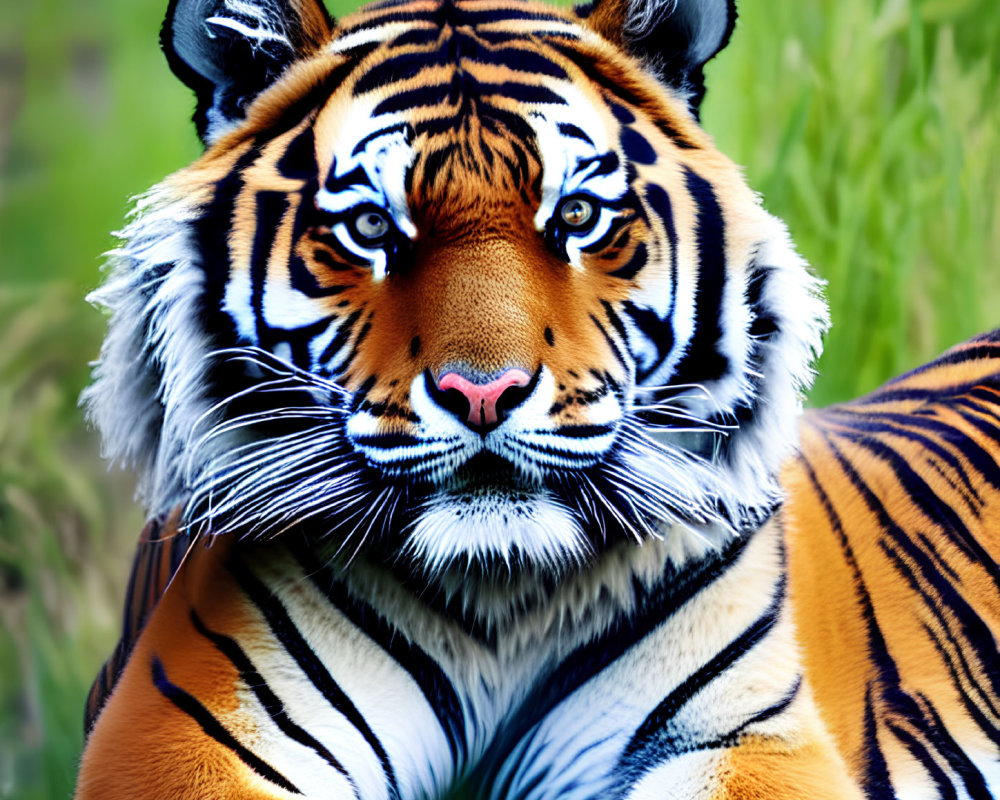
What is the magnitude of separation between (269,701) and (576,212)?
0.62 meters

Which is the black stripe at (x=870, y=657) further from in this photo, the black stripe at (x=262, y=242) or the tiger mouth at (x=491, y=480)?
the black stripe at (x=262, y=242)

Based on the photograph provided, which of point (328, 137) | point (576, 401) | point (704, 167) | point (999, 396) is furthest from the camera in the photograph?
point (999, 396)

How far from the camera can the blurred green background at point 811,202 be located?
2602 mm

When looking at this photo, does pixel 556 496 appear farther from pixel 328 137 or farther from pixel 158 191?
pixel 158 191

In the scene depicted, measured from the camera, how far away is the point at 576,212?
1252 mm

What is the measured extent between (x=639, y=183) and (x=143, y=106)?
1.89 m

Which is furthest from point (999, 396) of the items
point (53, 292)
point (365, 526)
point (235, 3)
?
point (53, 292)

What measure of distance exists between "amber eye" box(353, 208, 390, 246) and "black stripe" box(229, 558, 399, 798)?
42 centimetres

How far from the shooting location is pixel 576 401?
1.18 metres

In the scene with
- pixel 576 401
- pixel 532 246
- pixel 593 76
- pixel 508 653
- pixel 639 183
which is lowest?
pixel 508 653

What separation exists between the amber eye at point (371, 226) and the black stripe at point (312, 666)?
42 centimetres

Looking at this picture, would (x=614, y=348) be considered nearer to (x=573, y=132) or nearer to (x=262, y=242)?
(x=573, y=132)

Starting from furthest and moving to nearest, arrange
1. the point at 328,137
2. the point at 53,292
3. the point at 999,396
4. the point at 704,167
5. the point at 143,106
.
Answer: the point at 143,106 → the point at 53,292 → the point at 999,396 → the point at 704,167 → the point at 328,137

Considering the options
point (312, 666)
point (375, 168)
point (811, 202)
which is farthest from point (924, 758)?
point (811, 202)
